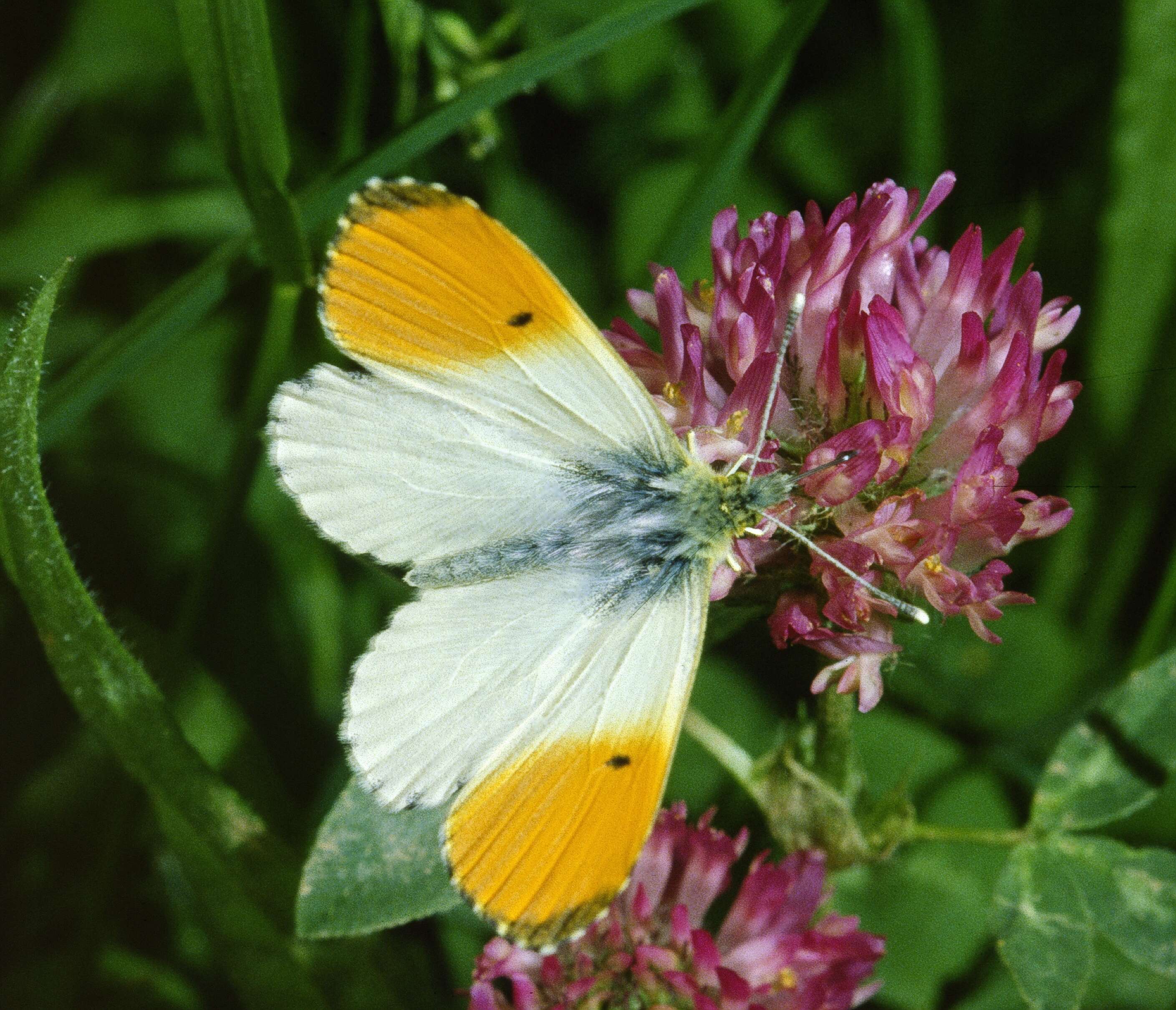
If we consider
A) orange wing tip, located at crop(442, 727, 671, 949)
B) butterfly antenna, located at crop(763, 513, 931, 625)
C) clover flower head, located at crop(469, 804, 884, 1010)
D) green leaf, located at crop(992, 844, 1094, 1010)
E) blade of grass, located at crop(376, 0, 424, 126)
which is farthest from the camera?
blade of grass, located at crop(376, 0, 424, 126)

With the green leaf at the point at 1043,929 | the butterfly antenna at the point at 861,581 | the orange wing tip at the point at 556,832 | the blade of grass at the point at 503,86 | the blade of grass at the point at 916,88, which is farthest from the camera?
the blade of grass at the point at 916,88

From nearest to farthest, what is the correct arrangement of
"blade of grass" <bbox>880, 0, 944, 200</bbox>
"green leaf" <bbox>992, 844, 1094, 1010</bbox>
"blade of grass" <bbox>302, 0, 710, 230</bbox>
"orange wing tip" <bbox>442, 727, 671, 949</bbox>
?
"orange wing tip" <bbox>442, 727, 671, 949</bbox>, "green leaf" <bbox>992, 844, 1094, 1010</bbox>, "blade of grass" <bbox>302, 0, 710, 230</bbox>, "blade of grass" <bbox>880, 0, 944, 200</bbox>

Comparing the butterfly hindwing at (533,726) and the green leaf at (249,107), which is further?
the green leaf at (249,107)

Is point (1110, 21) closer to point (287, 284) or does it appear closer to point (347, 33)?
point (347, 33)

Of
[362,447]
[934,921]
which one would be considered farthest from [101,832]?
[934,921]

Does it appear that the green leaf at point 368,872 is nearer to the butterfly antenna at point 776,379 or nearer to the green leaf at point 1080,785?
the butterfly antenna at point 776,379

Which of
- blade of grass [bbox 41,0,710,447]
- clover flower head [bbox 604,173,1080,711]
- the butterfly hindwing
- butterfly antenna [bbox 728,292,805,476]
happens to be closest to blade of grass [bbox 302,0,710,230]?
blade of grass [bbox 41,0,710,447]

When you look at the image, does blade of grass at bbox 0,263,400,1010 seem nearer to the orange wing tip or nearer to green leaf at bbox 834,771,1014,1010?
the orange wing tip

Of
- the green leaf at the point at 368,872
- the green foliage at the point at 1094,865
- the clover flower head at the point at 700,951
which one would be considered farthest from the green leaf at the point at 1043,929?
the green leaf at the point at 368,872
